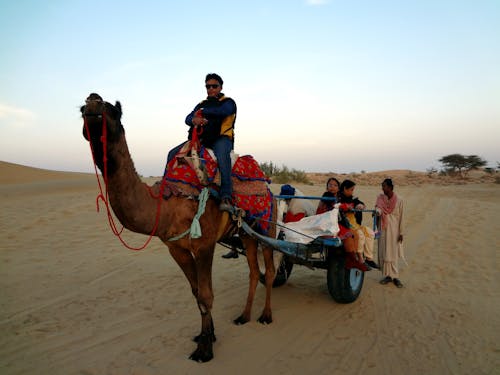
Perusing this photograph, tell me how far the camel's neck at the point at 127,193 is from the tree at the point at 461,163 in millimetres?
41615

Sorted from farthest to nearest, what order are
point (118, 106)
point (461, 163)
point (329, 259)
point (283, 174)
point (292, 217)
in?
point (461, 163) < point (283, 174) < point (292, 217) < point (329, 259) < point (118, 106)

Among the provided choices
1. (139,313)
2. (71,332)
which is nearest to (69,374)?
(71,332)

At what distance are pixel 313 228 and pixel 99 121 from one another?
10.00 feet

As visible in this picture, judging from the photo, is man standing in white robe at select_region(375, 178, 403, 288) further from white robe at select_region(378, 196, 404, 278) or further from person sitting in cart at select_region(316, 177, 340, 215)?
person sitting in cart at select_region(316, 177, 340, 215)

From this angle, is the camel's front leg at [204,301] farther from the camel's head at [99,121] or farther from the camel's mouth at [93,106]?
the camel's mouth at [93,106]

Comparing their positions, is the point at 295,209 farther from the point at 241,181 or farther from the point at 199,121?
the point at 199,121

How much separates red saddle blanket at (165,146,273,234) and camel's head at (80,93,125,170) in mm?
902

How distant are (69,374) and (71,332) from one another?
1.01 m

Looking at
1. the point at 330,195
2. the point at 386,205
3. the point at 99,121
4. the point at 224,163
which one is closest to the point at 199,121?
the point at 224,163

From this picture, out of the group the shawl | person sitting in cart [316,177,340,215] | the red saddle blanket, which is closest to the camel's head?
the red saddle blanket

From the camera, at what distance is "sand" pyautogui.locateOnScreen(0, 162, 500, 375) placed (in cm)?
382

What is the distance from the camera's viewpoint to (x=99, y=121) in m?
2.84

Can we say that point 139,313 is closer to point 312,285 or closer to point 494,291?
point 312,285

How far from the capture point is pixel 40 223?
36.7 feet
